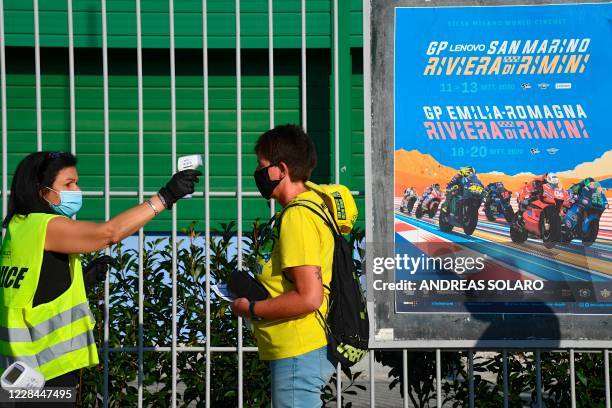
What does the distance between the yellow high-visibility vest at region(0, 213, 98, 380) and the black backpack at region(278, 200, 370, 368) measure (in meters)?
1.01

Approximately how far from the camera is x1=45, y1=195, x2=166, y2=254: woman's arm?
4.39 meters

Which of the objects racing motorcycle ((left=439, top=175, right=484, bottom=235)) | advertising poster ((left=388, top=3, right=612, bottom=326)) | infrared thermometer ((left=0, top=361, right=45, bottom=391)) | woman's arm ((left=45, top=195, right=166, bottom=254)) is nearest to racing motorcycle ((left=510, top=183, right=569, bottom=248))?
advertising poster ((left=388, top=3, right=612, bottom=326))

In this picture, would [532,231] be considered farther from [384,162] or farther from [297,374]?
[297,374]

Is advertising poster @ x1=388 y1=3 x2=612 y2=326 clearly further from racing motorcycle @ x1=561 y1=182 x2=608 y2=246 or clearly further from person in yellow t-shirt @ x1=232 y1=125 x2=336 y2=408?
person in yellow t-shirt @ x1=232 y1=125 x2=336 y2=408

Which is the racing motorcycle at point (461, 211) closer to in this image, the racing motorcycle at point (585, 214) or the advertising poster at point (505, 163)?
the advertising poster at point (505, 163)

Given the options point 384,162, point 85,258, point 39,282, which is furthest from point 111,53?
point 39,282

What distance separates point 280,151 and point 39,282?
3.77 feet

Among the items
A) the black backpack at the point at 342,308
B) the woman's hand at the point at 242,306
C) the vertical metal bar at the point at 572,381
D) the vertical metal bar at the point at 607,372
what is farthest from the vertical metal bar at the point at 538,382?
the woman's hand at the point at 242,306

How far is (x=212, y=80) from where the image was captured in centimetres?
1091

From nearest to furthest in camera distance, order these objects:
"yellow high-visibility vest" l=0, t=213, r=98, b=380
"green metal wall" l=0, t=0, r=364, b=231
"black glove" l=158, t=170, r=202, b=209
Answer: "yellow high-visibility vest" l=0, t=213, r=98, b=380, "black glove" l=158, t=170, r=202, b=209, "green metal wall" l=0, t=0, r=364, b=231

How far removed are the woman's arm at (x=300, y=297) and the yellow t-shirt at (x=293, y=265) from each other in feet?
0.12

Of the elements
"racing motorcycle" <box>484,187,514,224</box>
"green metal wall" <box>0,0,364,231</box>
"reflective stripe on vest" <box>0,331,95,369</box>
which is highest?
"green metal wall" <box>0,0,364,231</box>

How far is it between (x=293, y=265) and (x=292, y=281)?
0.09 metres

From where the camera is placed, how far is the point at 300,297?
4.16 meters
